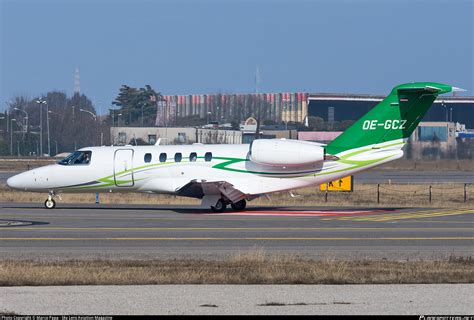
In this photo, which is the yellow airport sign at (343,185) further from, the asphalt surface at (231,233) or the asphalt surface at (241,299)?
the asphalt surface at (241,299)

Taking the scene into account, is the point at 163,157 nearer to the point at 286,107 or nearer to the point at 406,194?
the point at 406,194

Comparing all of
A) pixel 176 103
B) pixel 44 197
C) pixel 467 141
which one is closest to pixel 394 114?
pixel 44 197

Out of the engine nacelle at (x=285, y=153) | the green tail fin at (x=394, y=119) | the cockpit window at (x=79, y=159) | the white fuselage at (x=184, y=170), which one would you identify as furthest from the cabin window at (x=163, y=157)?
the green tail fin at (x=394, y=119)

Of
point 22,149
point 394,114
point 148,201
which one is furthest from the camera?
point 22,149

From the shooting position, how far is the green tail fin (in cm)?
3325

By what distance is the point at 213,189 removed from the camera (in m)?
34.0

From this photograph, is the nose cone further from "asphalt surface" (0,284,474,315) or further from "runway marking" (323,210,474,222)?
"asphalt surface" (0,284,474,315)

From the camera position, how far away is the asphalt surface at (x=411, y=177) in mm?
62812

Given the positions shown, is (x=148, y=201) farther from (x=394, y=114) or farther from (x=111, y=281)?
(x=111, y=281)

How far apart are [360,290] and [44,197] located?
Answer: 30.9 meters

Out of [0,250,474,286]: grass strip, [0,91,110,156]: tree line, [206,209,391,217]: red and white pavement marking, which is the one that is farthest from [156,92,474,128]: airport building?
[0,250,474,286]: grass strip

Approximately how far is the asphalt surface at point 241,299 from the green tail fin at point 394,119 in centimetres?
1769

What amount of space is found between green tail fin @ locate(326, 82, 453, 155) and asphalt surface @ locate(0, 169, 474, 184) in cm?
2864

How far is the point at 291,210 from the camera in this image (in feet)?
115
